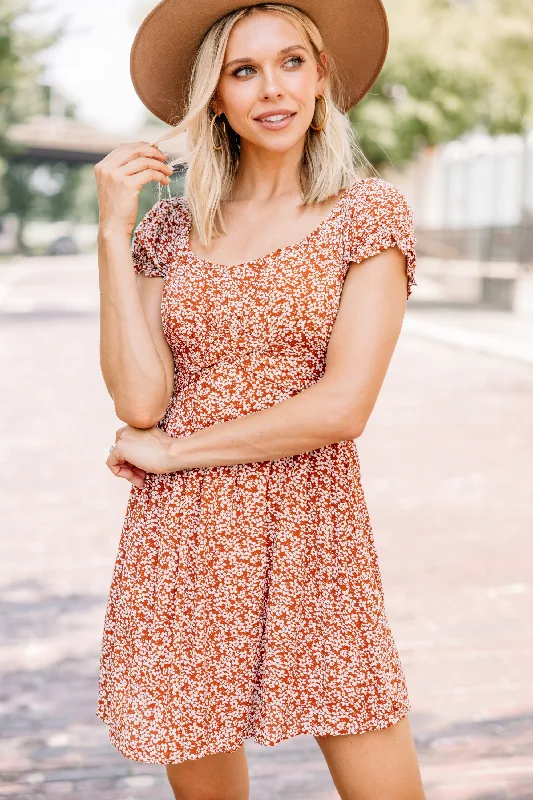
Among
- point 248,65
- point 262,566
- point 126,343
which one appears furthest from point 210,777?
point 248,65

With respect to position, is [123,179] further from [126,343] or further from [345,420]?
[345,420]

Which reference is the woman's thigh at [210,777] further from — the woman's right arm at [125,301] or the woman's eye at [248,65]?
the woman's eye at [248,65]

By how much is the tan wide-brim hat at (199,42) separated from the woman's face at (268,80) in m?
0.07

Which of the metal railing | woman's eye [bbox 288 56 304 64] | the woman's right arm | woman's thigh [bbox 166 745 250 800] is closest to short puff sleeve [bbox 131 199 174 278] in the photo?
the woman's right arm

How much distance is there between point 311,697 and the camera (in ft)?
7.22

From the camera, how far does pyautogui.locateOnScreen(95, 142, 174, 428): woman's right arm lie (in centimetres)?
226

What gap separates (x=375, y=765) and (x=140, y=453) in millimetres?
754

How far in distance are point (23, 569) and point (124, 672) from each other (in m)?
3.73

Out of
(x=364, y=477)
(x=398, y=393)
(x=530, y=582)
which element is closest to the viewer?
(x=530, y=582)

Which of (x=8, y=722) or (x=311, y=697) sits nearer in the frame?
(x=311, y=697)

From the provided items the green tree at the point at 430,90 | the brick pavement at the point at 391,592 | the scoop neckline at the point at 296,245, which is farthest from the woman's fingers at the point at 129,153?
the green tree at the point at 430,90

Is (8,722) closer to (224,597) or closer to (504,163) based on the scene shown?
(224,597)

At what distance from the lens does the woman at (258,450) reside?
2.16 m

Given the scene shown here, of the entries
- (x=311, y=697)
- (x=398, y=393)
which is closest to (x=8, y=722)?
(x=311, y=697)
